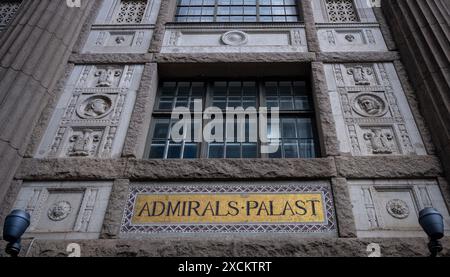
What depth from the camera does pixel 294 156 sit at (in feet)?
25.0

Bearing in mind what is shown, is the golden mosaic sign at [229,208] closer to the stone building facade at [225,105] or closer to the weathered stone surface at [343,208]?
the stone building facade at [225,105]

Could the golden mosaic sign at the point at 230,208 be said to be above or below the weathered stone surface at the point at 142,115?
below

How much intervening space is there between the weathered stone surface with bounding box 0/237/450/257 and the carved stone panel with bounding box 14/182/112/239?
264 mm

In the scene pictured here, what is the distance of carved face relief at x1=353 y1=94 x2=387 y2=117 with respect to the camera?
7.77 metres

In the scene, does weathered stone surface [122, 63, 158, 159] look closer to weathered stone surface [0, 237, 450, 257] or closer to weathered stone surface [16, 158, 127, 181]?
weathered stone surface [16, 158, 127, 181]

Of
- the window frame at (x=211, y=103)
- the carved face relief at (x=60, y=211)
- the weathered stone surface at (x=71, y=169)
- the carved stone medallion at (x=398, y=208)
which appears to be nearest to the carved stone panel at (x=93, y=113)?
the weathered stone surface at (x=71, y=169)

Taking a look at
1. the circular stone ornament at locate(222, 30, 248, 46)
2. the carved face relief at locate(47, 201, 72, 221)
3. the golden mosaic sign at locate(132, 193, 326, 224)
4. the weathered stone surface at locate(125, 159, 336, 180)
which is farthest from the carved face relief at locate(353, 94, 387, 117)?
the carved face relief at locate(47, 201, 72, 221)

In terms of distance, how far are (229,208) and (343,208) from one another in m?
1.82

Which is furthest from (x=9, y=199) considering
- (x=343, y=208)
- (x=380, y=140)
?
(x=380, y=140)

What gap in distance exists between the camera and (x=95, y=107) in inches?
316

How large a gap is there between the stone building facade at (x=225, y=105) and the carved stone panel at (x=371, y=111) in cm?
3

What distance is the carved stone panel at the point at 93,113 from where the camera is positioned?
24.2 ft

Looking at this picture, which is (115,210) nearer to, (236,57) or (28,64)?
(28,64)

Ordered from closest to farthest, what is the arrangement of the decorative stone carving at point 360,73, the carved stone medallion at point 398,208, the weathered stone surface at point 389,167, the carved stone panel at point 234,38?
the carved stone medallion at point 398,208 → the weathered stone surface at point 389,167 → the decorative stone carving at point 360,73 → the carved stone panel at point 234,38
